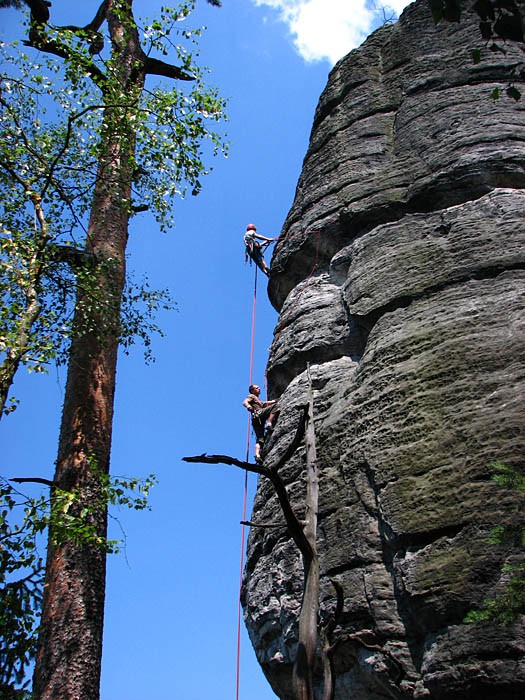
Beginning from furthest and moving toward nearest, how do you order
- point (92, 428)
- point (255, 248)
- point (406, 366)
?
point (255, 248) < point (92, 428) < point (406, 366)

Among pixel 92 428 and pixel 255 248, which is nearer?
pixel 92 428

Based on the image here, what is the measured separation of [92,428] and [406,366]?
3.58 meters

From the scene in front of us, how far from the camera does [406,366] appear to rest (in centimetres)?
746

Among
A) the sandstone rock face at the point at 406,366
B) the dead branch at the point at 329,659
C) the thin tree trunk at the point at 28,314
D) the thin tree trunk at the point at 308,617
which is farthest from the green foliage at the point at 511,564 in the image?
the thin tree trunk at the point at 28,314

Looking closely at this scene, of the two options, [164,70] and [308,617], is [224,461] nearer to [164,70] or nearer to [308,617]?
[308,617]

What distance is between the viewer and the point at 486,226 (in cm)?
811

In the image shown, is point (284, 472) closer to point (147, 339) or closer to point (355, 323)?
point (355, 323)

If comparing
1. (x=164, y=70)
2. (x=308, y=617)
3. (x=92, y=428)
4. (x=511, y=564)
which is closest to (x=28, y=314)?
(x=92, y=428)

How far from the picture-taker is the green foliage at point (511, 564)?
218 inches

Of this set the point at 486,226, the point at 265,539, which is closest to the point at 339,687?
the point at 265,539

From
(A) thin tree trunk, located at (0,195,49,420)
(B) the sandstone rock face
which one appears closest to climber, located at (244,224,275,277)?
(B) the sandstone rock face

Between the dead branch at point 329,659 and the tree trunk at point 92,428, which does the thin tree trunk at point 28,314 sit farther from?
the dead branch at point 329,659

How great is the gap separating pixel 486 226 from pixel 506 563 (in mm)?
3722

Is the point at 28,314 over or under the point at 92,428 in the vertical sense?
over
